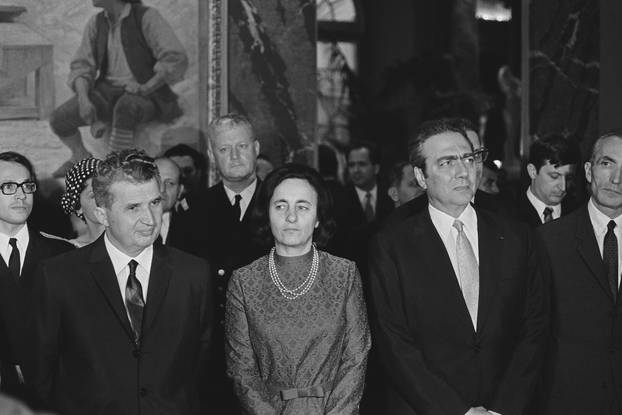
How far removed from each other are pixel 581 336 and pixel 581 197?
212 cm

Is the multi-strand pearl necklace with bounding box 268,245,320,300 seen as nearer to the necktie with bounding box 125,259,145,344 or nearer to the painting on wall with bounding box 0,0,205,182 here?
the necktie with bounding box 125,259,145,344

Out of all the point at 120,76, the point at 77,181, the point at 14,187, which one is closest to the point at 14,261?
the point at 14,187

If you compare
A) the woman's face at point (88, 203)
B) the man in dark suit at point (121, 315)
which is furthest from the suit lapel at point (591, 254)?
the woman's face at point (88, 203)

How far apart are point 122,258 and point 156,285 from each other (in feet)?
0.64

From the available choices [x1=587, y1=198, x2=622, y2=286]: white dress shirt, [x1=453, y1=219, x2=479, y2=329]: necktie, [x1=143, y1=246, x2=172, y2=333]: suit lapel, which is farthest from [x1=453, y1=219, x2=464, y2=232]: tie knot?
[x1=143, y1=246, x2=172, y2=333]: suit lapel

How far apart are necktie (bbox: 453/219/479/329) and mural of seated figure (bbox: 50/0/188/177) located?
436 cm

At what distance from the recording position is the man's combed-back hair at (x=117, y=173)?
167 inches

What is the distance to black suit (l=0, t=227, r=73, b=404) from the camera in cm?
460

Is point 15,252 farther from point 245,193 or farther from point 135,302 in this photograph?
point 245,193

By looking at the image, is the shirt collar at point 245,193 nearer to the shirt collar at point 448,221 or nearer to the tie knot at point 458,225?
the shirt collar at point 448,221

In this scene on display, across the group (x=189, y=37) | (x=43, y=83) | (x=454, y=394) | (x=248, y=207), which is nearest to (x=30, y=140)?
(x=43, y=83)

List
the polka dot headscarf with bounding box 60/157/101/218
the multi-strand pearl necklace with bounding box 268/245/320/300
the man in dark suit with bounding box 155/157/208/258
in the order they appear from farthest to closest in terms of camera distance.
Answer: the man in dark suit with bounding box 155/157/208/258 < the polka dot headscarf with bounding box 60/157/101/218 < the multi-strand pearl necklace with bounding box 268/245/320/300

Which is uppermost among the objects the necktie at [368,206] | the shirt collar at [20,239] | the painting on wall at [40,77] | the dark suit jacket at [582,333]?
the painting on wall at [40,77]

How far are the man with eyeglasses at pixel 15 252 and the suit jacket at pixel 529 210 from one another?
2.73 metres
